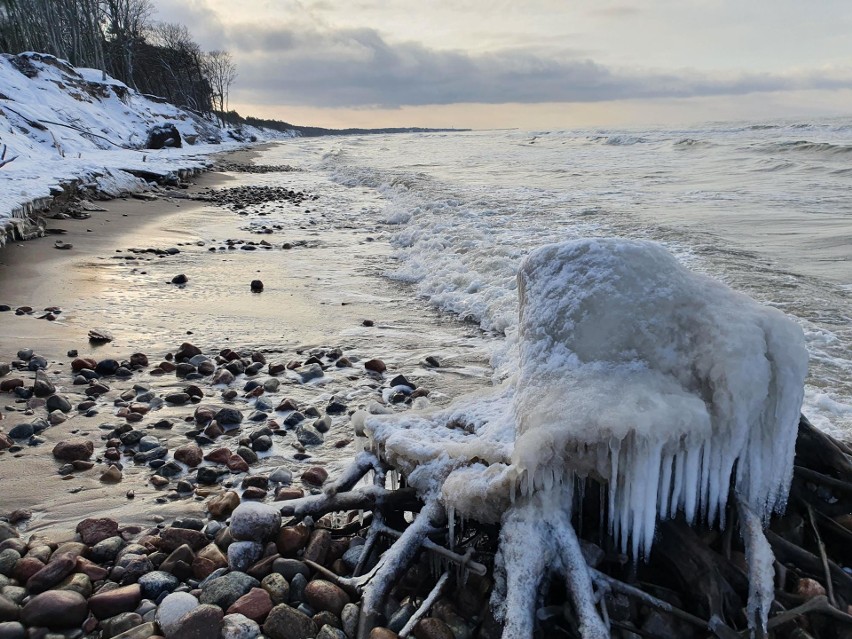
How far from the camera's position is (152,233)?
38.8ft

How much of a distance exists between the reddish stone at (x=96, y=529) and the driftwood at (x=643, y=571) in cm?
114

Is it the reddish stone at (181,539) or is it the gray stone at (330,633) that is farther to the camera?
the reddish stone at (181,539)

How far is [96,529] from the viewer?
2959 millimetres

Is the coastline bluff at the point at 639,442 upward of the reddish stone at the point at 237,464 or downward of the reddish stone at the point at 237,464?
upward

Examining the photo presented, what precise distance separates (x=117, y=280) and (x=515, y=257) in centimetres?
560

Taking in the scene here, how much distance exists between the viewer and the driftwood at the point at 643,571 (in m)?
1.99

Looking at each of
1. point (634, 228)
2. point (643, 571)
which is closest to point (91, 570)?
point (643, 571)

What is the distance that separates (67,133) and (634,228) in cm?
2610

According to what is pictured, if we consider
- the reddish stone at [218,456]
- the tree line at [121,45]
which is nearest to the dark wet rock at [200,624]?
the reddish stone at [218,456]

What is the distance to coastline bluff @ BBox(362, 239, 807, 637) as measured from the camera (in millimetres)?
2066

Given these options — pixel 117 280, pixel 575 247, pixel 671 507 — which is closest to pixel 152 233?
pixel 117 280

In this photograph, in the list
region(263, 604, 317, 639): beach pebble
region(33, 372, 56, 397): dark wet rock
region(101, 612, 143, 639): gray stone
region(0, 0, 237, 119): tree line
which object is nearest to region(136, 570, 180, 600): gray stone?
region(101, 612, 143, 639): gray stone

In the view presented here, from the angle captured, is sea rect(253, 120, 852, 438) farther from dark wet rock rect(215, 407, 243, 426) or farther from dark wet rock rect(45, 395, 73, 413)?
dark wet rock rect(45, 395, 73, 413)

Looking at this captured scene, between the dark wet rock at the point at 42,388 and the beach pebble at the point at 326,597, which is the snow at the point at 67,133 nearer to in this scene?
the dark wet rock at the point at 42,388
